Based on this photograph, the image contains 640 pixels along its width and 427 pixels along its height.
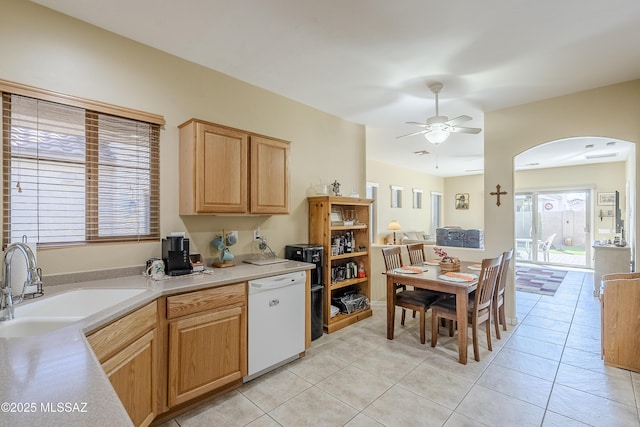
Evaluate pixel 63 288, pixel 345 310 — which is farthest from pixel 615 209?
pixel 63 288

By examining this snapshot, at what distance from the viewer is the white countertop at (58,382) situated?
26.9 inches

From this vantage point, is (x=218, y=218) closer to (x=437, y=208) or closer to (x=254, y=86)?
(x=254, y=86)

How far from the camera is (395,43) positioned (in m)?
2.42

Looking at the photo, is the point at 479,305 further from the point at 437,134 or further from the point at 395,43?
the point at 395,43

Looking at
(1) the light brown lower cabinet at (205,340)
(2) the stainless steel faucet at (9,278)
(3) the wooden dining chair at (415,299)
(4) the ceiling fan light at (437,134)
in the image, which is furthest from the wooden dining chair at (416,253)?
(2) the stainless steel faucet at (9,278)

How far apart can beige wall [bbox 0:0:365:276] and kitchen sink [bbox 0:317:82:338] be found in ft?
2.28

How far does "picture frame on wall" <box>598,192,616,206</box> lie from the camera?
6989 millimetres

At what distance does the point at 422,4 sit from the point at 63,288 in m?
3.04

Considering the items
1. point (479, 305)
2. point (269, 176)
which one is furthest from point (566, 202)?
point (269, 176)

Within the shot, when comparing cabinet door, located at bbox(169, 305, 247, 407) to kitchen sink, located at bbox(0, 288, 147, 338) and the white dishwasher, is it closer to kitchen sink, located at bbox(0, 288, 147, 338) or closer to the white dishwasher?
the white dishwasher

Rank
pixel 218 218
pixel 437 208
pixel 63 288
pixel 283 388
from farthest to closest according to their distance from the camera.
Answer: pixel 437 208 < pixel 218 218 < pixel 283 388 < pixel 63 288

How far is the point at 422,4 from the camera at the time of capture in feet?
6.52

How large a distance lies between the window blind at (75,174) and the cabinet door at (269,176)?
2.71 feet

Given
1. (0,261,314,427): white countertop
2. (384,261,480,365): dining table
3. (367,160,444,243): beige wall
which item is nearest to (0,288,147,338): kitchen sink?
(0,261,314,427): white countertop
